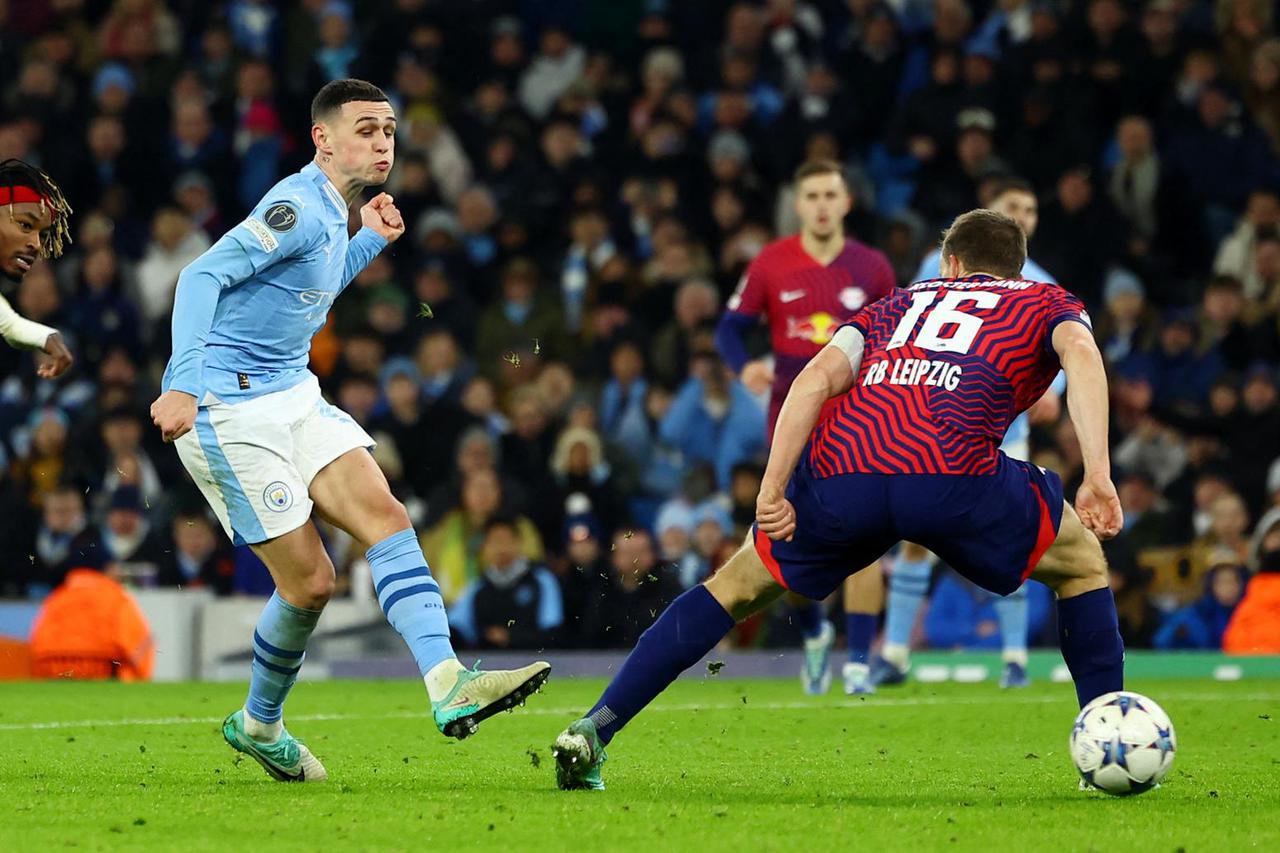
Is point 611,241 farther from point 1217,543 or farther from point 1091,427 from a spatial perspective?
point 1091,427

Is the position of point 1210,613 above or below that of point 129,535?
below

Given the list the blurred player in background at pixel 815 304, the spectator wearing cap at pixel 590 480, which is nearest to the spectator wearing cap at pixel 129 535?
the spectator wearing cap at pixel 590 480

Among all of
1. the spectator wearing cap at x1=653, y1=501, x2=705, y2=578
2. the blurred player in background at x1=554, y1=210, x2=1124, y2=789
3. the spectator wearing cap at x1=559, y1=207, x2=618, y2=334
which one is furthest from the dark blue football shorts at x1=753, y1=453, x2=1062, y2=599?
the spectator wearing cap at x1=559, y1=207, x2=618, y2=334

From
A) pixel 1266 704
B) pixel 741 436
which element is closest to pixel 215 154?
pixel 741 436

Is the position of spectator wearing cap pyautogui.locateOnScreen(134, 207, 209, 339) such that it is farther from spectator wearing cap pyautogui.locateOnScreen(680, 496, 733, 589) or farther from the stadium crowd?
spectator wearing cap pyautogui.locateOnScreen(680, 496, 733, 589)

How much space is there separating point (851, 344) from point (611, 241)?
10.3 m

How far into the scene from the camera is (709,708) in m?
9.66

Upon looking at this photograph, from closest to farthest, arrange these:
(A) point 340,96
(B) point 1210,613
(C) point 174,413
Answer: (C) point 174,413 < (A) point 340,96 < (B) point 1210,613

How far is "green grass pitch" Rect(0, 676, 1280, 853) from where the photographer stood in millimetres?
5031

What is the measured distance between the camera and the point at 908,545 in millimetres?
10617

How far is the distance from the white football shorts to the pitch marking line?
2.77 meters

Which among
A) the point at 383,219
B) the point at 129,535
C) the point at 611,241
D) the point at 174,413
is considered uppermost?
the point at 611,241

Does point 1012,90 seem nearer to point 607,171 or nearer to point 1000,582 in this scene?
point 607,171

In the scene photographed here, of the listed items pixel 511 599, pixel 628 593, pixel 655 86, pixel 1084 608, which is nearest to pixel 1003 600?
pixel 628 593
